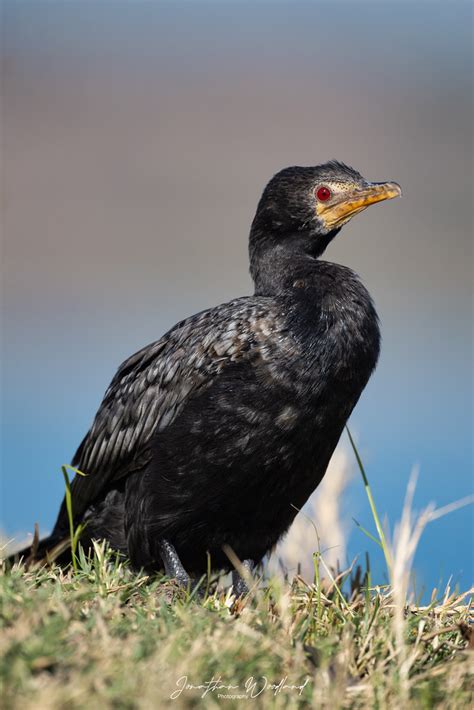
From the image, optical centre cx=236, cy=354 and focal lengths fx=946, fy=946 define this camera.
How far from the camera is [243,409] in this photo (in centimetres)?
398

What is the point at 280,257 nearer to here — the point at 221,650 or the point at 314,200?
the point at 314,200

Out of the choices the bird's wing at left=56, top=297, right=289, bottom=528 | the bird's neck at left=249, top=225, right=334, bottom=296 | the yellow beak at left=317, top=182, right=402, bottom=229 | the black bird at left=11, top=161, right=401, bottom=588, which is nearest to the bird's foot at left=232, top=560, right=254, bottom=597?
the black bird at left=11, top=161, right=401, bottom=588

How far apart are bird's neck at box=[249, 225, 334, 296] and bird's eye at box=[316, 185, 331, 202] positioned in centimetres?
18

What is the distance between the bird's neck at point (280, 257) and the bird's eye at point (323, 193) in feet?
→ 0.58

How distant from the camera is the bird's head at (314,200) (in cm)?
468

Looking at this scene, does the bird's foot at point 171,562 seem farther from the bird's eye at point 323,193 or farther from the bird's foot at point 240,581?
the bird's eye at point 323,193

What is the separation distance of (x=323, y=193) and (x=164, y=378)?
1.23 meters

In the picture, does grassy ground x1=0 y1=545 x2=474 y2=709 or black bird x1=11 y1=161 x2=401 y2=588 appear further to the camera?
black bird x1=11 y1=161 x2=401 y2=588

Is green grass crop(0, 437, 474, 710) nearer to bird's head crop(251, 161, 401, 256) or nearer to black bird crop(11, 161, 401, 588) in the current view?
black bird crop(11, 161, 401, 588)

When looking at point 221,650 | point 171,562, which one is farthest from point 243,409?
point 221,650

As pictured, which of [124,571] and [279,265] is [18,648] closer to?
[124,571]

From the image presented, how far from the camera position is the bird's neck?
4.59 meters

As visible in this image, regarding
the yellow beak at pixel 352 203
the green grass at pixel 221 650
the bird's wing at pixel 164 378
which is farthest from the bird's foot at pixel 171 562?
the yellow beak at pixel 352 203

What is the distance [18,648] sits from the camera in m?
2.19
